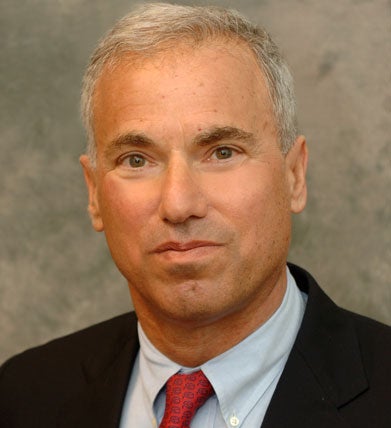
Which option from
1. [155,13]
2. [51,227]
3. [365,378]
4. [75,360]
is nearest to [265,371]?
[365,378]

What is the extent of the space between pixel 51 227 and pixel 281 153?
1.47m

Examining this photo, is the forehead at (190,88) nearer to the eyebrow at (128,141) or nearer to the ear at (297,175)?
the eyebrow at (128,141)

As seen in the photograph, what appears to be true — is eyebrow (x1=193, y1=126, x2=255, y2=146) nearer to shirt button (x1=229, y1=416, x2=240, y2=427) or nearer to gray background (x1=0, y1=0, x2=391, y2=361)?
shirt button (x1=229, y1=416, x2=240, y2=427)

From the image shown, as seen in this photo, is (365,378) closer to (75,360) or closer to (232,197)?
(232,197)

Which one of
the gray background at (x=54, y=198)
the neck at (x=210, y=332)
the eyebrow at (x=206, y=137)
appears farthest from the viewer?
the gray background at (x=54, y=198)

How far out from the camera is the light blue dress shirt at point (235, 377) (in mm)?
3533

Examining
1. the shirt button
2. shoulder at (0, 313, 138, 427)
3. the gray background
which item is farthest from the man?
the gray background

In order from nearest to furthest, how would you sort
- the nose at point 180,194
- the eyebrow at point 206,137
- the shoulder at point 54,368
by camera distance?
the nose at point 180,194 < the eyebrow at point 206,137 < the shoulder at point 54,368

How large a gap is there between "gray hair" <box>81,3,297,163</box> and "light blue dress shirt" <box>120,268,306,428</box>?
21.3 inches

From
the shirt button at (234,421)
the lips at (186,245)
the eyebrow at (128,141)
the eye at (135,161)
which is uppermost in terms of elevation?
the eyebrow at (128,141)

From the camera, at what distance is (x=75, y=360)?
13.5 feet

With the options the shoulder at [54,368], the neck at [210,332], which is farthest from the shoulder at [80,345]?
the neck at [210,332]

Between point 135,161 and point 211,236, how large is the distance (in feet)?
1.13

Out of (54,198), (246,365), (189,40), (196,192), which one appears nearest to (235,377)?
(246,365)
